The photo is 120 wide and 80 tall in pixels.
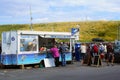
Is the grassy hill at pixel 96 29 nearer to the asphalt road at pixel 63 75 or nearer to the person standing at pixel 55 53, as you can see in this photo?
the person standing at pixel 55 53

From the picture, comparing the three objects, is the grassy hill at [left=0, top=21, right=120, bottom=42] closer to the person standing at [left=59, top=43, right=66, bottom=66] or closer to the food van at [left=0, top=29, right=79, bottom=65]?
the person standing at [left=59, top=43, right=66, bottom=66]

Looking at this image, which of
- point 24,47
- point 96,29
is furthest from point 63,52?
point 96,29

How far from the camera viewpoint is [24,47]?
27000mm

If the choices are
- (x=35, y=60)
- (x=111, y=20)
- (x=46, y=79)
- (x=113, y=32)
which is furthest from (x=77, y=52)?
(x=111, y=20)

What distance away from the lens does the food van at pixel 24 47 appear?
2655cm

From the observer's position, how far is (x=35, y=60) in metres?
27.6

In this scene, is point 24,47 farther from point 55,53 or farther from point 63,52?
point 63,52

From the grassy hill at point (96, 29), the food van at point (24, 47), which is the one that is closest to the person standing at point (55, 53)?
the food van at point (24, 47)

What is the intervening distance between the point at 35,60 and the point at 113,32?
61455mm

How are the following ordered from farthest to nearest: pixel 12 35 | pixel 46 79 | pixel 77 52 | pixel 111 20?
1. pixel 111 20
2. pixel 77 52
3. pixel 12 35
4. pixel 46 79

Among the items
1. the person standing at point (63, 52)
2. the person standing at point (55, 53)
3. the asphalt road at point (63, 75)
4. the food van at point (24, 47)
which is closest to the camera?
the asphalt road at point (63, 75)

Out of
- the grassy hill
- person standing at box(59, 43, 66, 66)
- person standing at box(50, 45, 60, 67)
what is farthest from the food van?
the grassy hill

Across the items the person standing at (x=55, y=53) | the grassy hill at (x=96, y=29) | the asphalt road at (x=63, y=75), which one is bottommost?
the asphalt road at (x=63, y=75)

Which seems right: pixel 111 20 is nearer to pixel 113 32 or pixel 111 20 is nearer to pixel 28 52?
pixel 113 32
